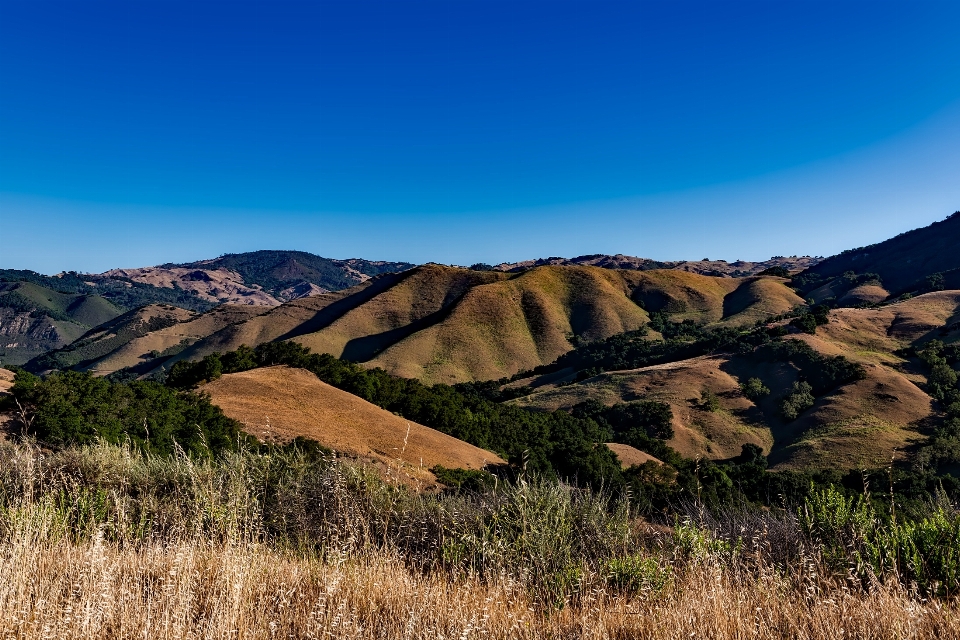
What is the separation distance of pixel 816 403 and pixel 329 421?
43.0 metres

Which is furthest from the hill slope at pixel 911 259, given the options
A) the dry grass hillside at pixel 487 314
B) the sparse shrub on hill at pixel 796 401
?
the sparse shrub on hill at pixel 796 401

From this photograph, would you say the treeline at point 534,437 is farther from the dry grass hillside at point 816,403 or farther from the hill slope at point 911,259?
the hill slope at point 911,259

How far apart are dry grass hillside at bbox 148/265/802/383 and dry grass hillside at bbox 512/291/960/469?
68.8 ft

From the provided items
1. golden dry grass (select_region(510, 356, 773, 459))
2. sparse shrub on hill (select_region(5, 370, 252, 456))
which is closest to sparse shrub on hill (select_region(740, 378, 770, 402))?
golden dry grass (select_region(510, 356, 773, 459))

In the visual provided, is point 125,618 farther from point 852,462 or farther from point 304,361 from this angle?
point 852,462

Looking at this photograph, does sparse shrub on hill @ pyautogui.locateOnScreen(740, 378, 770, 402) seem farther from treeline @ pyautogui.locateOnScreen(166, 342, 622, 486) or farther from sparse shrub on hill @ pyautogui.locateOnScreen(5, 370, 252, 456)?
sparse shrub on hill @ pyautogui.locateOnScreen(5, 370, 252, 456)

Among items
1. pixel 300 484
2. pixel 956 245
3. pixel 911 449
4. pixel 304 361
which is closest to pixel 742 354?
pixel 911 449

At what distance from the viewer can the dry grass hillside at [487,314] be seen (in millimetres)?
77875

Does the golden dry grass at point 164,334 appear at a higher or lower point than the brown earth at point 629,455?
higher

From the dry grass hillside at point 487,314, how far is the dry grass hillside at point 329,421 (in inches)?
1839

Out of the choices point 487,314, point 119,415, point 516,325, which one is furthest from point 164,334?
point 119,415

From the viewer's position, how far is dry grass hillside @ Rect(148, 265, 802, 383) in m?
77.9

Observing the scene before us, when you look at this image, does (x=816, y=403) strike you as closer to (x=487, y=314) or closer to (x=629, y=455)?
(x=629, y=455)

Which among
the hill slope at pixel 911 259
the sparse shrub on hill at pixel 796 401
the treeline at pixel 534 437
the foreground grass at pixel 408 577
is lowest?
the sparse shrub on hill at pixel 796 401
